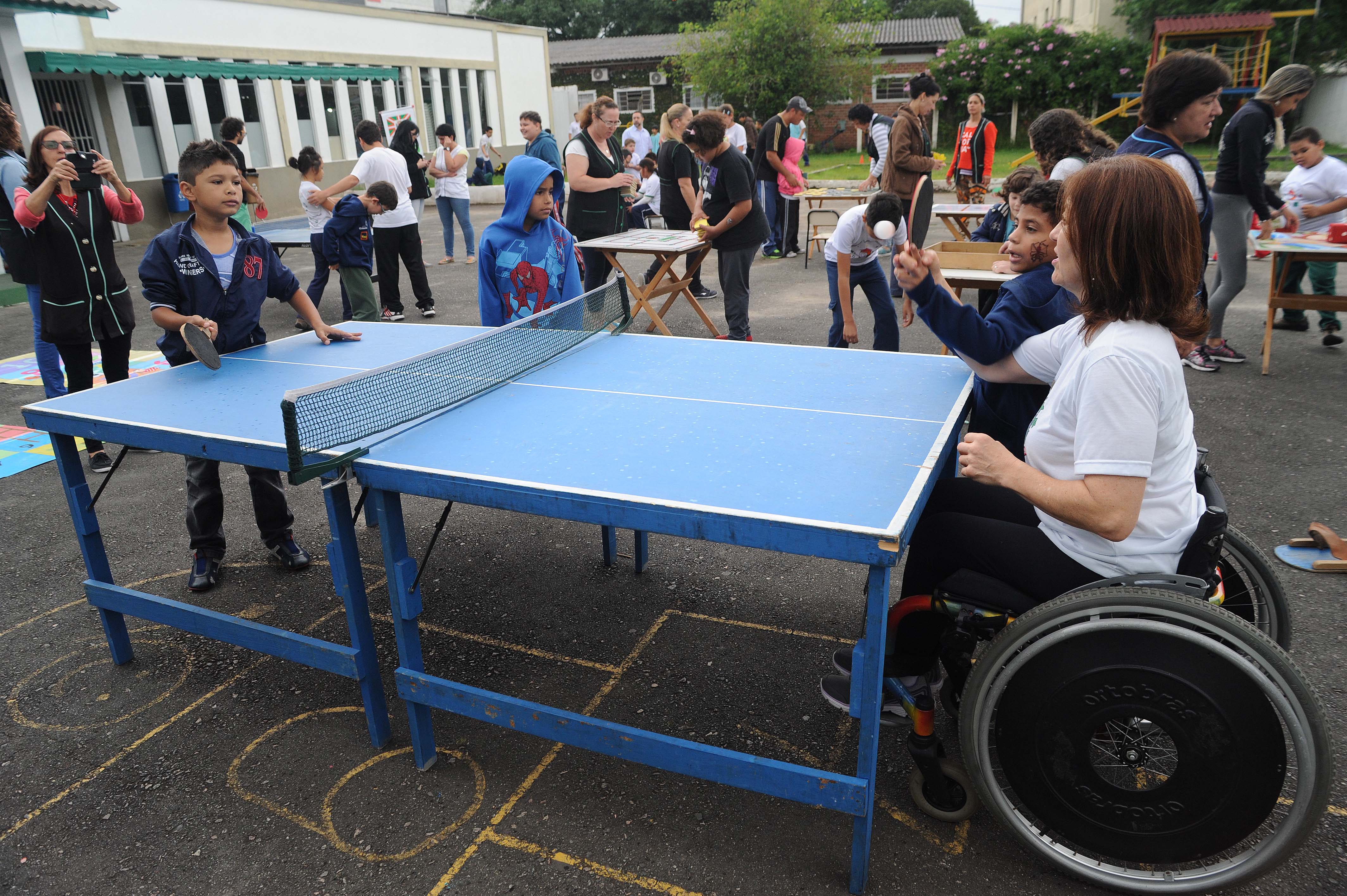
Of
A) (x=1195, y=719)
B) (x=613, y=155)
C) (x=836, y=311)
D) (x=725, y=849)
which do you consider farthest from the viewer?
(x=613, y=155)

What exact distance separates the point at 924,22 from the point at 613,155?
43.6 metres

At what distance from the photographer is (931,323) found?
7.88ft

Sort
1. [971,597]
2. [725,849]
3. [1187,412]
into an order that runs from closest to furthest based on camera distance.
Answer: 1. [1187,412]
2. [971,597]
3. [725,849]

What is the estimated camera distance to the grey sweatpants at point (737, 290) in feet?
21.7

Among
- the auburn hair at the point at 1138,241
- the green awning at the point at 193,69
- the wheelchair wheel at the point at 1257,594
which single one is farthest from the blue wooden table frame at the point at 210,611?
the green awning at the point at 193,69

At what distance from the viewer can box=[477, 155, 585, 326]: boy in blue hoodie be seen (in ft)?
13.3

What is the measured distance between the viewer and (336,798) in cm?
248

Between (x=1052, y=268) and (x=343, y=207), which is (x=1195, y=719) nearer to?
(x=1052, y=268)

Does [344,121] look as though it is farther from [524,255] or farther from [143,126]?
[524,255]

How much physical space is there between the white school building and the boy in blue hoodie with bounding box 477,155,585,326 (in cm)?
1102

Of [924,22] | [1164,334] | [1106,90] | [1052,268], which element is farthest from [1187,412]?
[924,22]

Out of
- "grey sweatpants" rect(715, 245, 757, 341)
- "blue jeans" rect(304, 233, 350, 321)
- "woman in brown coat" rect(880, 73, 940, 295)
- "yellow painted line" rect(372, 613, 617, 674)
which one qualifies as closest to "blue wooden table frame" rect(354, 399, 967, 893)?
"yellow painted line" rect(372, 613, 617, 674)

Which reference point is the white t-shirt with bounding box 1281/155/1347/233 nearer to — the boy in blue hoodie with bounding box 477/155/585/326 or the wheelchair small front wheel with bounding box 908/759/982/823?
the boy in blue hoodie with bounding box 477/155/585/326

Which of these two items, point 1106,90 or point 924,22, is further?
point 924,22
